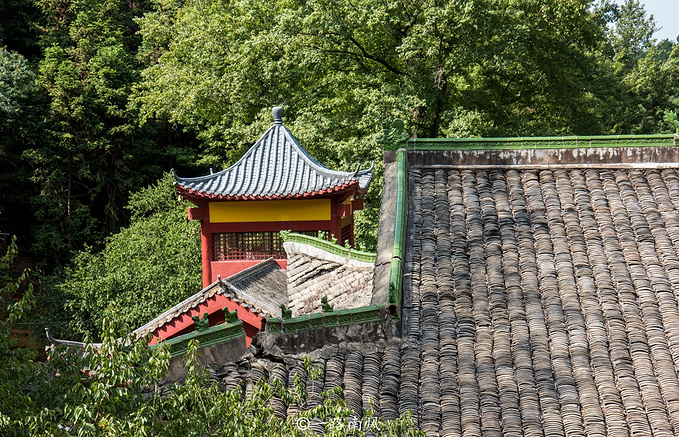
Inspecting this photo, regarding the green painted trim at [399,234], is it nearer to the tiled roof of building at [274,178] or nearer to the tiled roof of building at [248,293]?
the tiled roof of building at [248,293]

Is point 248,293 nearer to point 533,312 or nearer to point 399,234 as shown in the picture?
point 399,234

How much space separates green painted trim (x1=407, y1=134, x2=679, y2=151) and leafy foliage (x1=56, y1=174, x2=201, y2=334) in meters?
10.6

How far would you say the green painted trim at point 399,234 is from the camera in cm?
541

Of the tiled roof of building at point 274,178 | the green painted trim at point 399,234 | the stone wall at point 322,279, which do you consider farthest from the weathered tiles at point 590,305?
the tiled roof of building at point 274,178

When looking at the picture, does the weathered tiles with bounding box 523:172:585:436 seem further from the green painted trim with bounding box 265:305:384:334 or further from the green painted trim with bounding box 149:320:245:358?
the green painted trim with bounding box 149:320:245:358

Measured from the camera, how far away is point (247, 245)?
14.0 metres

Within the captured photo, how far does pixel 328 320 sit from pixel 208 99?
17.6m

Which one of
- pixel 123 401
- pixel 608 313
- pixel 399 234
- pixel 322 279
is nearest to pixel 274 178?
pixel 322 279

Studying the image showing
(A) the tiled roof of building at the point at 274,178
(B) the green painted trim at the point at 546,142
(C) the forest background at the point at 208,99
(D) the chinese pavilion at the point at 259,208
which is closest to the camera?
(B) the green painted trim at the point at 546,142

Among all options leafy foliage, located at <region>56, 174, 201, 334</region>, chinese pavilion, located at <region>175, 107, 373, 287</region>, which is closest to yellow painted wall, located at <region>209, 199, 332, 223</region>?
chinese pavilion, located at <region>175, 107, 373, 287</region>

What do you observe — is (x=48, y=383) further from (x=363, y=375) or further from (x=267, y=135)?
(x=267, y=135)

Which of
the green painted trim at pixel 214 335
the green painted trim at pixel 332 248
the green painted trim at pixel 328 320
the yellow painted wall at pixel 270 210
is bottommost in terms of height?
the green painted trim at pixel 214 335

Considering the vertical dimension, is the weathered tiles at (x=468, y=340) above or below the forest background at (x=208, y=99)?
below

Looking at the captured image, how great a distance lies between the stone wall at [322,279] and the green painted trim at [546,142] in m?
2.95
